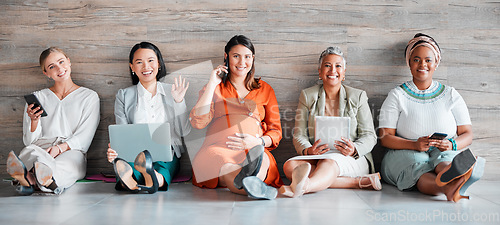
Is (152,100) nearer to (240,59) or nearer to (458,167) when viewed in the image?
(240,59)

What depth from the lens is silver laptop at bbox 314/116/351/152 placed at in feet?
8.39

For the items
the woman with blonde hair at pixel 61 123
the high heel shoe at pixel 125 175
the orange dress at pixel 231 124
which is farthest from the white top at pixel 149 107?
the high heel shoe at pixel 125 175

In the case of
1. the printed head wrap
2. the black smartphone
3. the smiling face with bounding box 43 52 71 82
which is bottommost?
the black smartphone

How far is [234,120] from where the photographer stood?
105 inches

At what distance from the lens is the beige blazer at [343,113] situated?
8.88 feet

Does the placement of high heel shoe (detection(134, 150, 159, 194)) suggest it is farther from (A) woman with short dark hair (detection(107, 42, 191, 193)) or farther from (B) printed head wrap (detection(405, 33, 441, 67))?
(B) printed head wrap (detection(405, 33, 441, 67))

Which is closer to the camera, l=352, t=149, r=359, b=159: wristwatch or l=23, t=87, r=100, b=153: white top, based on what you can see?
l=352, t=149, r=359, b=159: wristwatch

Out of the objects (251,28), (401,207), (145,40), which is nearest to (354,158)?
(401,207)

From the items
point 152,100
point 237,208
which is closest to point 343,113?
point 237,208

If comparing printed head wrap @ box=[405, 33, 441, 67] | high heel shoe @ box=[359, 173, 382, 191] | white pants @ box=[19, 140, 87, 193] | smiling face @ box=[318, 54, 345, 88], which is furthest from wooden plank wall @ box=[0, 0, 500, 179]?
high heel shoe @ box=[359, 173, 382, 191]

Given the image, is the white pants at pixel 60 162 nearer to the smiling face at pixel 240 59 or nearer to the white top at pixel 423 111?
the smiling face at pixel 240 59

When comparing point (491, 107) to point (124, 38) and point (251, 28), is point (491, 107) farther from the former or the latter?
point (124, 38)

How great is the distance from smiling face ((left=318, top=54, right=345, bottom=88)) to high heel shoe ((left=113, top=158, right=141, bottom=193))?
1.46 metres

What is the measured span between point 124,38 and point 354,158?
6.41ft
